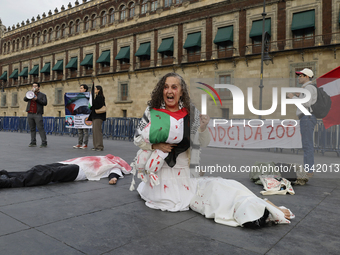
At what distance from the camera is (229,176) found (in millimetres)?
4773

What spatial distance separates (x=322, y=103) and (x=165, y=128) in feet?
9.93

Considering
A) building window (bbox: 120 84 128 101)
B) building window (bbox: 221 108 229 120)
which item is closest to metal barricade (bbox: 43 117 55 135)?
building window (bbox: 120 84 128 101)

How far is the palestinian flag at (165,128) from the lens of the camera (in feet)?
9.25

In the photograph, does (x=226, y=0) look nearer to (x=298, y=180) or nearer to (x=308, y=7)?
(x=308, y=7)

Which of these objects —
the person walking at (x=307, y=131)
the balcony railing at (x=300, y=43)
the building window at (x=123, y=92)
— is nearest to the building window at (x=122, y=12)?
the building window at (x=123, y=92)

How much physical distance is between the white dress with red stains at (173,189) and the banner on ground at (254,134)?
81 centimetres

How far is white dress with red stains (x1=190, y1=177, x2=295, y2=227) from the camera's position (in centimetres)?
233

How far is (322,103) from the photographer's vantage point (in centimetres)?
438

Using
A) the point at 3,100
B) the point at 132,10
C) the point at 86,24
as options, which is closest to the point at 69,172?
Result: the point at 132,10

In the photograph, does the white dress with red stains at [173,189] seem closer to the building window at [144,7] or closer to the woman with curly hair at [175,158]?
the woman with curly hair at [175,158]

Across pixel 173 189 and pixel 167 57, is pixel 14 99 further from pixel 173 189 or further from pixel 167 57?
pixel 173 189

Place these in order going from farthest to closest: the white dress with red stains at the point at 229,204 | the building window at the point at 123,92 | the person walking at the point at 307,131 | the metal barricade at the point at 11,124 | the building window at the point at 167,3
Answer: the building window at the point at 123,92 → the building window at the point at 167,3 → the metal barricade at the point at 11,124 → the person walking at the point at 307,131 → the white dress with red stains at the point at 229,204

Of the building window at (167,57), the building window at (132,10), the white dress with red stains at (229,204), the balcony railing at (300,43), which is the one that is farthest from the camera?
the building window at (132,10)

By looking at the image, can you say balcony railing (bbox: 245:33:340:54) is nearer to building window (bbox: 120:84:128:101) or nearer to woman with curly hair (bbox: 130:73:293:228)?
building window (bbox: 120:84:128:101)
